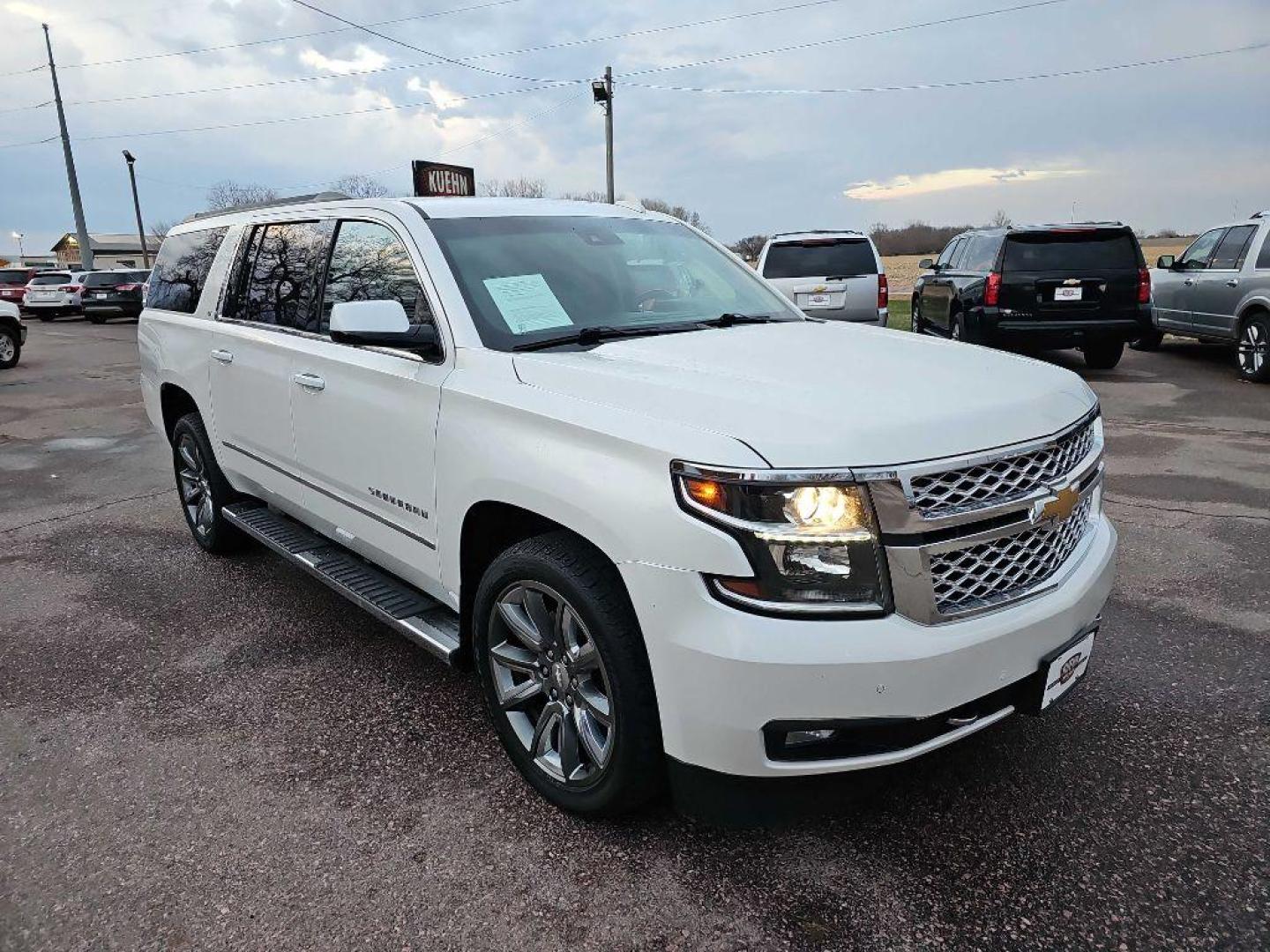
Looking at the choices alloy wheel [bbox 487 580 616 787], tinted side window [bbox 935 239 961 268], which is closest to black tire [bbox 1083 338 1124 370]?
tinted side window [bbox 935 239 961 268]

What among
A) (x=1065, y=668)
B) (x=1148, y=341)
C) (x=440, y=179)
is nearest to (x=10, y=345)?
(x=440, y=179)

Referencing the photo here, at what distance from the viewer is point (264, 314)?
169 inches

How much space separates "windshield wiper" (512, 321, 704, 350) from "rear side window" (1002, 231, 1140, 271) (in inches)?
357

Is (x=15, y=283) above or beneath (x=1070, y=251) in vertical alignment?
beneath

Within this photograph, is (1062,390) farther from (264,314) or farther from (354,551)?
(264,314)

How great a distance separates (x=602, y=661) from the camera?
2426 millimetres

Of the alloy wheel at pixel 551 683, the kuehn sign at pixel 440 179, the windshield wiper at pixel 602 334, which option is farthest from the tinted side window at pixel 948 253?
the alloy wheel at pixel 551 683

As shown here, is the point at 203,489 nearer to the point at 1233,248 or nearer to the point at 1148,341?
the point at 1233,248

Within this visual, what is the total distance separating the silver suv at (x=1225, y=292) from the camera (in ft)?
35.4

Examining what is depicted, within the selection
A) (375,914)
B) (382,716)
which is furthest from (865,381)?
(382,716)

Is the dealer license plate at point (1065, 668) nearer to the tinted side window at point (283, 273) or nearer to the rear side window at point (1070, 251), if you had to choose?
the tinted side window at point (283, 273)

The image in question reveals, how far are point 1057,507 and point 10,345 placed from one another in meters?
18.1

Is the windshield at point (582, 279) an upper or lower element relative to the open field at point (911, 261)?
upper

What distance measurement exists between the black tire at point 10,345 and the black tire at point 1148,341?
57.7ft
